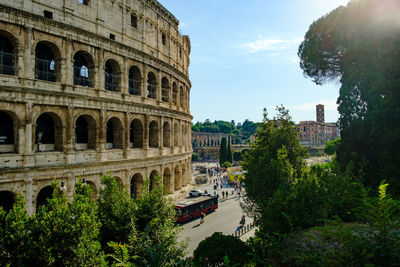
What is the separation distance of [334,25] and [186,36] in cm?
1726

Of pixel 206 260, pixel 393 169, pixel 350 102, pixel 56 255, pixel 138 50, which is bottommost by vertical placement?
pixel 206 260

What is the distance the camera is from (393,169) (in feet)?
42.8

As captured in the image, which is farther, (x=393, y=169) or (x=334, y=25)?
(x=334, y=25)

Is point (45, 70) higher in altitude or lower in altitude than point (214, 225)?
higher

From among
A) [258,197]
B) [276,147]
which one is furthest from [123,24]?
[258,197]

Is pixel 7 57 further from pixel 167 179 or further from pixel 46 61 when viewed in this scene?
pixel 167 179

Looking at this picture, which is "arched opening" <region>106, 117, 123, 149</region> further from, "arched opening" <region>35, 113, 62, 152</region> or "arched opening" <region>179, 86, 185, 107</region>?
"arched opening" <region>179, 86, 185, 107</region>

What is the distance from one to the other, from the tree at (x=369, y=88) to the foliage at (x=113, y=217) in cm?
1031

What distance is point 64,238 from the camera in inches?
284

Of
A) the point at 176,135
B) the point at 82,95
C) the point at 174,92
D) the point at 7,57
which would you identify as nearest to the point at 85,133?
the point at 82,95

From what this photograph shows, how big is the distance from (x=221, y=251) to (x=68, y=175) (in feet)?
33.4

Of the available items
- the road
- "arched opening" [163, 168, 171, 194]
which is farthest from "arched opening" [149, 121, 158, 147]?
the road

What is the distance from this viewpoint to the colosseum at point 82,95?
544 inches

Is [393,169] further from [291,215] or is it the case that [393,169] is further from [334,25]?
[334,25]
